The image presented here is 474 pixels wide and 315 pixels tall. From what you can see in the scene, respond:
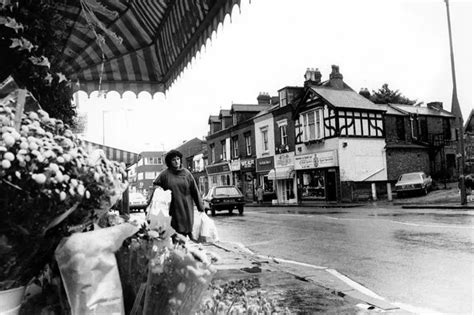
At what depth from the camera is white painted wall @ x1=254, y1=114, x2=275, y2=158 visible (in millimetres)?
37281

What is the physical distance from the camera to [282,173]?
3456cm

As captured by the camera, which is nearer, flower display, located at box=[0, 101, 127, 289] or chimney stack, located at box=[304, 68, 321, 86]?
flower display, located at box=[0, 101, 127, 289]

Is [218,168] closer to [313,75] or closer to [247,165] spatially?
[247,165]

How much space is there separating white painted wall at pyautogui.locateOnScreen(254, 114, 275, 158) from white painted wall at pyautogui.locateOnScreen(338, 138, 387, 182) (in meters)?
8.90

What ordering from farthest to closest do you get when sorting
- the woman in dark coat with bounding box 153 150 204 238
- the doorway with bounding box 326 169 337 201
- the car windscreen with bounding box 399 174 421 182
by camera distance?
the doorway with bounding box 326 169 337 201
the car windscreen with bounding box 399 174 421 182
the woman in dark coat with bounding box 153 150 204 238

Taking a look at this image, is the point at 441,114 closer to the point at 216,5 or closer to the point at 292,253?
the point at 292,253

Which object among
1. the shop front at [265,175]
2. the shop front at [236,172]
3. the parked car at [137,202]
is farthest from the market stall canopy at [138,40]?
the shop front at [236,172]

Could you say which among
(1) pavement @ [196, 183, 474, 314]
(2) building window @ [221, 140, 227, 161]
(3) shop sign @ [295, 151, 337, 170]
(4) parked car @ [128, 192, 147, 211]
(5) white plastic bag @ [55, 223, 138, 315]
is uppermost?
(2) building window @ [221, 140, 227, 161]

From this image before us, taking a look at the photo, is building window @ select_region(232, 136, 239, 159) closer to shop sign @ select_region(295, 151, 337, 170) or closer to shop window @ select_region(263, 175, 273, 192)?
shop window @ select_region(263, 175, 273, 192)

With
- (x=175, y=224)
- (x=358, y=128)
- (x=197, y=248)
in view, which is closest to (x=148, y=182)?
(x=358, y=128)

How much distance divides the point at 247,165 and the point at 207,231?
1384 inches

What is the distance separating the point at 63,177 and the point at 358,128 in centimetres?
3066

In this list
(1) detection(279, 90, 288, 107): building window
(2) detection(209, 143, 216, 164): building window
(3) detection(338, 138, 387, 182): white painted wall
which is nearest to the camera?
(3) detection(338, 138, 387, 182): white painted wall

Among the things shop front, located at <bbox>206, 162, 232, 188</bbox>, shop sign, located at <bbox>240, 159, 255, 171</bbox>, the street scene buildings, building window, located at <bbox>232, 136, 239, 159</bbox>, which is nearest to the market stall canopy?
the street scene buildings
